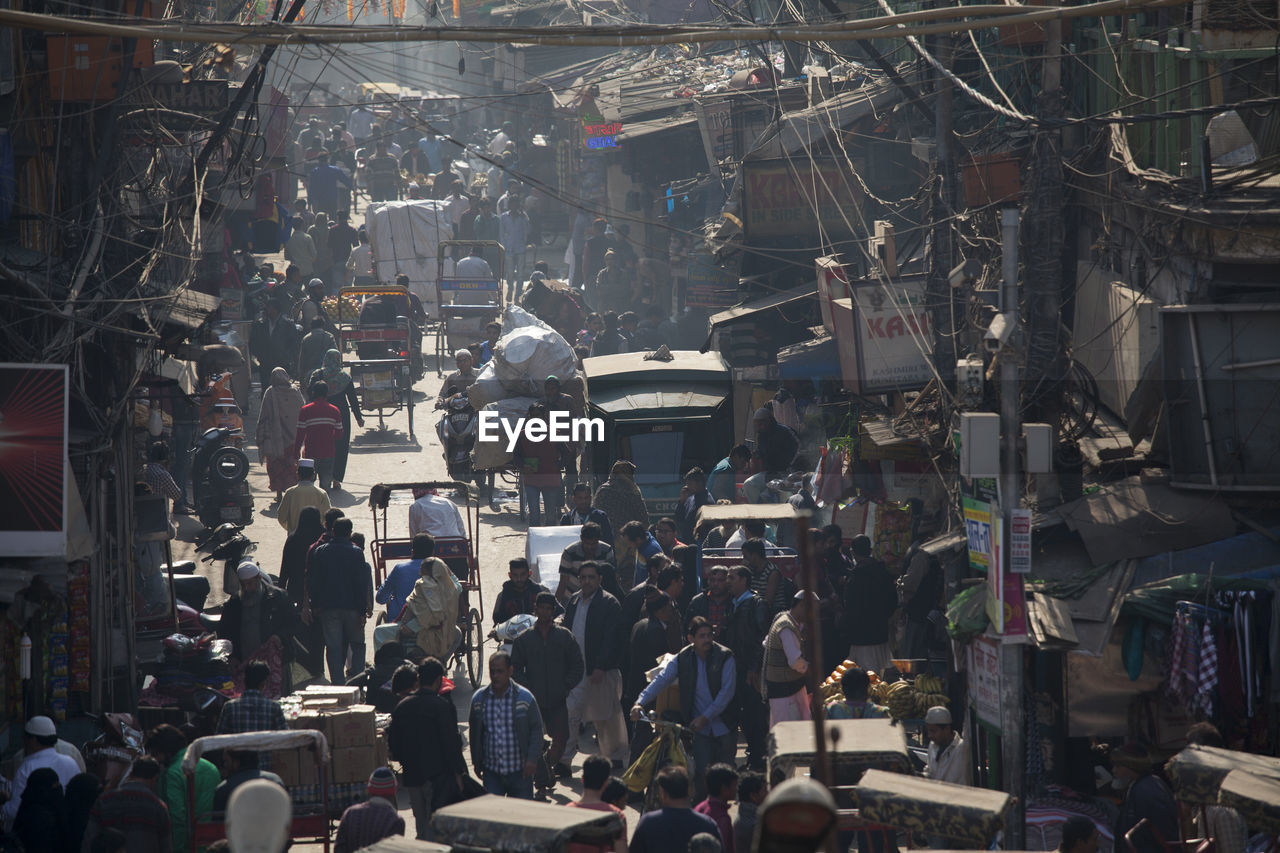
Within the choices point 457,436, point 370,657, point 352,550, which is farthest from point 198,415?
point 352,550

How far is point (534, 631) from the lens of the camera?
10820 mm

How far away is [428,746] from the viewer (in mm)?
9367

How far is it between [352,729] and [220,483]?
303 inches

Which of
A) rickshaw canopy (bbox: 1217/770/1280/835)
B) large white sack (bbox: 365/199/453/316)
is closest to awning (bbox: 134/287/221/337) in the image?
rickshaw canopy (bbox: 1217/770/1280/835)

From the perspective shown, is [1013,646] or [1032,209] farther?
[1032,209]

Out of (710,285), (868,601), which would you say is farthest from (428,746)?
(710,285)

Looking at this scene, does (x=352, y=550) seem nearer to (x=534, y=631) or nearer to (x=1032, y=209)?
(x=534, y=631)

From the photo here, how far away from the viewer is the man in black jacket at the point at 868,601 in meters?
12.0

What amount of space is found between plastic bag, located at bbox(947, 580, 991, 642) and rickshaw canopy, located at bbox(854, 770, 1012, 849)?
91.5 inches

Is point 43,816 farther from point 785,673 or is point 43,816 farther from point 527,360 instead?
point 527,360

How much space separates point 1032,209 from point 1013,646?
3.95 meters

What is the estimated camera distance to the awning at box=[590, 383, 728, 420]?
1805 centimetres

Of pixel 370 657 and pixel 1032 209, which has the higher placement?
pixel 1032 209

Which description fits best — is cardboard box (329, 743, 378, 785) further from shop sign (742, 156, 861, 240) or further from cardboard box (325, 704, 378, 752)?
shop sign (742, 156, 861, 240)
